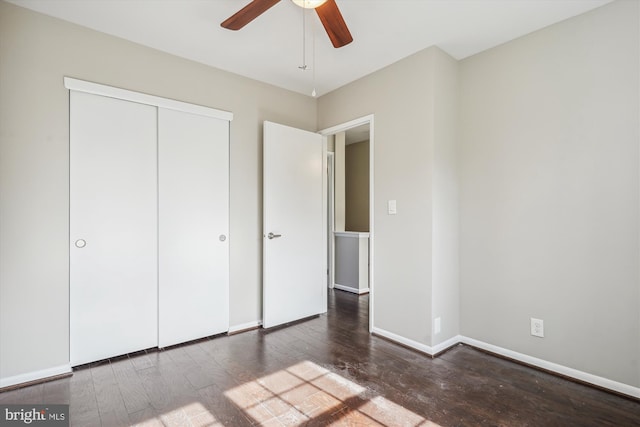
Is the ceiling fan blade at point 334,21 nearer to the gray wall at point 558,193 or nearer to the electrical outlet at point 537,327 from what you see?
the gray wall at point 558,193

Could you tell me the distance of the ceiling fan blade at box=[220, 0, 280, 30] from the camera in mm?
1717

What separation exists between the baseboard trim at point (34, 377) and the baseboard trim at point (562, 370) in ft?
10.3

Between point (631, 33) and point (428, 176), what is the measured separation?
58.1 inches

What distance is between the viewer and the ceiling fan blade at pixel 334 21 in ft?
5.72

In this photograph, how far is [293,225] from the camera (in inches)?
136

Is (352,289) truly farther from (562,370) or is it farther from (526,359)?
(562,370)

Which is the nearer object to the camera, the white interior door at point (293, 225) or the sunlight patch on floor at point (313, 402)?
the sunlight patch on floor at point (313, 402)

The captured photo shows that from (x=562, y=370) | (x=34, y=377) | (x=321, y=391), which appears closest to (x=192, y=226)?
(x=34, y=377)

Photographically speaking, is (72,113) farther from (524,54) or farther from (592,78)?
(592,78)

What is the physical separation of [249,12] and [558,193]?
7.74 ft

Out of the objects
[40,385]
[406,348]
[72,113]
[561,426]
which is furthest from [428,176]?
[40,385]

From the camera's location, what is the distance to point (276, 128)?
3.29 metres

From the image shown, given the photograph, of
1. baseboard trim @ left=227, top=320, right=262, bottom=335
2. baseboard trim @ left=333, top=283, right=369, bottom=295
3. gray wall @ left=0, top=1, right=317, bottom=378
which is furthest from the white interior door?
gray wall @ left=0, top=1, right=317, bottom=378

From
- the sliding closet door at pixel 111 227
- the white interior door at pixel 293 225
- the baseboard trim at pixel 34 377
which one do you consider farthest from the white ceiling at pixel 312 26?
the baseboard trim at pixel 34 377
